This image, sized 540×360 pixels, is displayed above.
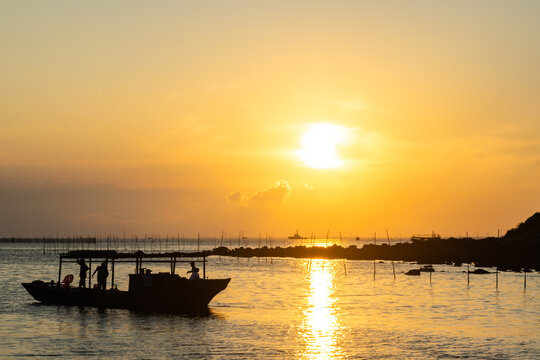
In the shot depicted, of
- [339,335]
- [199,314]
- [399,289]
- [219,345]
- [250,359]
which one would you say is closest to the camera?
[250,359]

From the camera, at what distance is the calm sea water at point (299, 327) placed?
3541 centimetres

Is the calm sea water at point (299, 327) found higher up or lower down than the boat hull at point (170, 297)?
lower down

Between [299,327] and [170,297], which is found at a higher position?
[170,297]

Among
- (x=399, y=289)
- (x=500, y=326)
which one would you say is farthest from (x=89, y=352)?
(x=399, y=289)

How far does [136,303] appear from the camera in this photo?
1977 inches

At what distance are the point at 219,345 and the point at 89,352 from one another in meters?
6.69

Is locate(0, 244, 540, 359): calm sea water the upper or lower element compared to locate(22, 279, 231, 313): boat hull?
lower

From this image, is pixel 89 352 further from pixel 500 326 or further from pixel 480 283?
pixel 480 283

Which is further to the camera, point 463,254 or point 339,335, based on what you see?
point 463,254

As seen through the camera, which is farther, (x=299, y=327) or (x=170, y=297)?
(x=170, y=297)

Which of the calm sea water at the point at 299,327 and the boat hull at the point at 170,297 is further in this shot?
the boat hull at the point at 170,297

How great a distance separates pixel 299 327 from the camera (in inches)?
1736

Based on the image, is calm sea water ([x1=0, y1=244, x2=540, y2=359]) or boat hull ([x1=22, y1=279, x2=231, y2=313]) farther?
boat hull ([x1=22, y1=279, x2=231, y2=313])

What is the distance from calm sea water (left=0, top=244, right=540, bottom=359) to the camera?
3541cm
